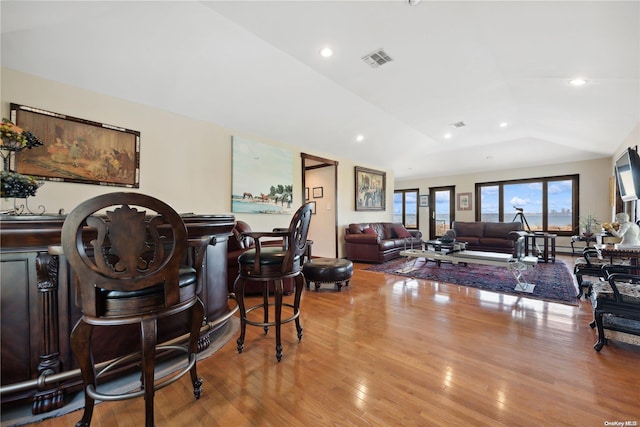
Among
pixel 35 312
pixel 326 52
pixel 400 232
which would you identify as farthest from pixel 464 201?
pixel 35 312

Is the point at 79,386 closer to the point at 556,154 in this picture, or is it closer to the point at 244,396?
the point at 244,396

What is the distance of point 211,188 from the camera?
396 cm

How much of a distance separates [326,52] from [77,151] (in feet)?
9.64

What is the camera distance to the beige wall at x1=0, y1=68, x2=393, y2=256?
2542 millimetres

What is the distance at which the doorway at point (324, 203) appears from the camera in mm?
6309

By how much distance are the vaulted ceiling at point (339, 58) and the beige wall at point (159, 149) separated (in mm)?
132

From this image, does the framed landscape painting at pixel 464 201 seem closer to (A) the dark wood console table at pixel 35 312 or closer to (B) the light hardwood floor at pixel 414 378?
(B) the light hardwood floor at pixel 414 378

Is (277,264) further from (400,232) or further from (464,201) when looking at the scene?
(464,201)

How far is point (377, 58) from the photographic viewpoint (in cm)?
315

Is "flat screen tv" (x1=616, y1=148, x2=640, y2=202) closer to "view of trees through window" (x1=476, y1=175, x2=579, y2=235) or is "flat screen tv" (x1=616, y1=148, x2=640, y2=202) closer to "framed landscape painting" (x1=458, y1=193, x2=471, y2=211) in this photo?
"view of trees through window" (x1=476, y1=175, x2=579, y2=235)

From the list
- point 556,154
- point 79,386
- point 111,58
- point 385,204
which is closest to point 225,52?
point 111,58

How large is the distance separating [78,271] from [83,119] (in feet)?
8.72

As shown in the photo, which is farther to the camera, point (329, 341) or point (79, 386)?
point (329, 341)

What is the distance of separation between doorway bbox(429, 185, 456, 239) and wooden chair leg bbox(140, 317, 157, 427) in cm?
966
